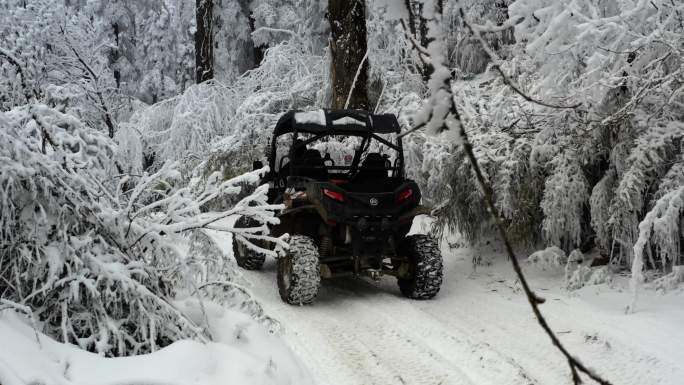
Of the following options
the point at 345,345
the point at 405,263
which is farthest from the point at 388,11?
the point at 405,263

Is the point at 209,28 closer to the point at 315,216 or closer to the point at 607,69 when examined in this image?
the point at 315,216

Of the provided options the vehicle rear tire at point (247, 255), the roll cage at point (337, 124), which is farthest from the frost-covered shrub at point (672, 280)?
the vehicle rear tire at point (247, 255)

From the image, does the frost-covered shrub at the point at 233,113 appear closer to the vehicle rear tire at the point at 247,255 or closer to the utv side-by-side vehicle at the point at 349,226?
the vehicle rear tire at the point at 247,255

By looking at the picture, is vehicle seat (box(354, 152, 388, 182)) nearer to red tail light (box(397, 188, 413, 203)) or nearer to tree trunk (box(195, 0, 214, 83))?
red tail light (box(397, 188, 413, 203))

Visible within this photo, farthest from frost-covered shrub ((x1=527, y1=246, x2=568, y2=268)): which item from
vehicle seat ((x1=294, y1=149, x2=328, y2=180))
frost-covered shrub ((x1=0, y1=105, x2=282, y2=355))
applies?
frost-covered shrub ((x1=0, y1=105, x2=282, y2=355))

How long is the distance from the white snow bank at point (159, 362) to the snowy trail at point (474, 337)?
93 cm

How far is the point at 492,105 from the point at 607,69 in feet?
5.76

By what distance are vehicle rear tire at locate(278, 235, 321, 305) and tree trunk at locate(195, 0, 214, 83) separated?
11027 mm

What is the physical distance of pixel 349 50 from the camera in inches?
388

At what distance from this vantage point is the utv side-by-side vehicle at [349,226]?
6105mm

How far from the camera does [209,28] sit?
16406 mm

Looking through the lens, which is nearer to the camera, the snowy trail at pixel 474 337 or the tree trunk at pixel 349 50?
the snowy trail at pixel 474 337

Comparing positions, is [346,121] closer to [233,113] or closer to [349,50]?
[349,50]

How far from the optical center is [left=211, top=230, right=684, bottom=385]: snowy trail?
169 inches
